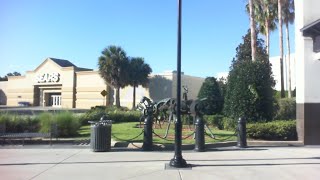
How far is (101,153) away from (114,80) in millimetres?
46466

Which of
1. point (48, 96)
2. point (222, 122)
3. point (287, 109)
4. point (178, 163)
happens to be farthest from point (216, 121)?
point (48, 96)

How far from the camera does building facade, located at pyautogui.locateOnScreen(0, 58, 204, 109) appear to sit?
6212 centimetres

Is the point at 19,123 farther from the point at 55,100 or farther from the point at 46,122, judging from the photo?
the point at 55,100

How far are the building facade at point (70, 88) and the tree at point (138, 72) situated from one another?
5.72 feet

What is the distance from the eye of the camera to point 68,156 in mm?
12781

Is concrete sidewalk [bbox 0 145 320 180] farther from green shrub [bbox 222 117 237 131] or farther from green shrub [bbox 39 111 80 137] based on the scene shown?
green shrub [bbox 222 117 237 131]

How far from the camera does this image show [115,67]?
5878cm

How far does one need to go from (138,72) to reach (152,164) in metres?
48.6

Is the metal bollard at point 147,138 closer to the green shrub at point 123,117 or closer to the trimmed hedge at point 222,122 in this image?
the trimmed hedge at point 222,122

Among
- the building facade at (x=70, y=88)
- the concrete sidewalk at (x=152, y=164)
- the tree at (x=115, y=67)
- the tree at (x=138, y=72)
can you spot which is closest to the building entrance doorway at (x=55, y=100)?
the building facade at (x=70, y=88)

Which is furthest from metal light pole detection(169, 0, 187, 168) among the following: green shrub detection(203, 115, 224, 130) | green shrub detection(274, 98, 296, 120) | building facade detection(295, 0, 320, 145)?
green shrub detection(274, 98, 296, 120)

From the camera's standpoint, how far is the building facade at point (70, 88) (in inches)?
2446

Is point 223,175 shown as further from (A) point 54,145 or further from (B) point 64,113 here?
(B) point 64,113

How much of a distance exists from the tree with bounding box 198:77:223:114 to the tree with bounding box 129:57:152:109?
2812 cm
